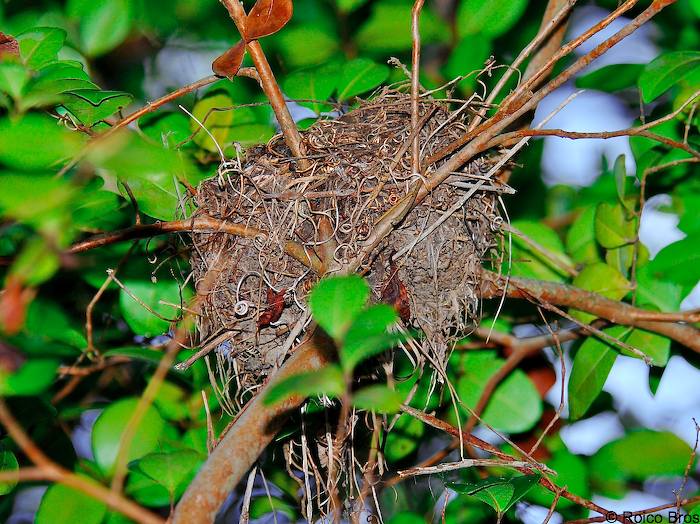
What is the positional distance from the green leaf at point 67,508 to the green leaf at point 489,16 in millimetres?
1387

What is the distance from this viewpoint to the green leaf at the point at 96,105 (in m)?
1.35

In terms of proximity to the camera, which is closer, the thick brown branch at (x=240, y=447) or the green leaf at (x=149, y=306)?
the thick brown branch at (x=240, y=447)

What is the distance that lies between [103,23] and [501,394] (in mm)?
1279

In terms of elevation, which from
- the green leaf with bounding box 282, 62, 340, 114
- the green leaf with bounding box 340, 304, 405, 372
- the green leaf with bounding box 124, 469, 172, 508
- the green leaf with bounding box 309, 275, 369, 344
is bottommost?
the green leaf with bounding box 124, 469, 172, 508

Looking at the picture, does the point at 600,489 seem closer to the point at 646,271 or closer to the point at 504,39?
the point at 646,271

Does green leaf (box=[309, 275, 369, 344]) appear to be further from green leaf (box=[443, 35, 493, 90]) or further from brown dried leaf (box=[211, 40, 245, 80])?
green leaf (box=[443, 35, 493, 90])

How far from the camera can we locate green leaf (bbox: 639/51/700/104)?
60.4 inches

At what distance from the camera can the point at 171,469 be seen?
154cm

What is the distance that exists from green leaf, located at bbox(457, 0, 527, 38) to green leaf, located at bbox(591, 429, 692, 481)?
105 cm

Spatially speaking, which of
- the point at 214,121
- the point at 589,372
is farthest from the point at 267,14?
the point at 589,372

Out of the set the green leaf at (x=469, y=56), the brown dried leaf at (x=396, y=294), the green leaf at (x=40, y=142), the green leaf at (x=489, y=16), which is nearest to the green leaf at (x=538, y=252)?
the green leaf at (x=469, y=56)

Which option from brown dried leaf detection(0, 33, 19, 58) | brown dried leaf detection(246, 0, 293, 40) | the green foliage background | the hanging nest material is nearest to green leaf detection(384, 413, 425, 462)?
the green foliage background

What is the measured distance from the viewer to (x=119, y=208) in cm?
165

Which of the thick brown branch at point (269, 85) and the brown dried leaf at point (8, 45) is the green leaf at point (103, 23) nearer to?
the brown dried leaf at point (8, 45)
